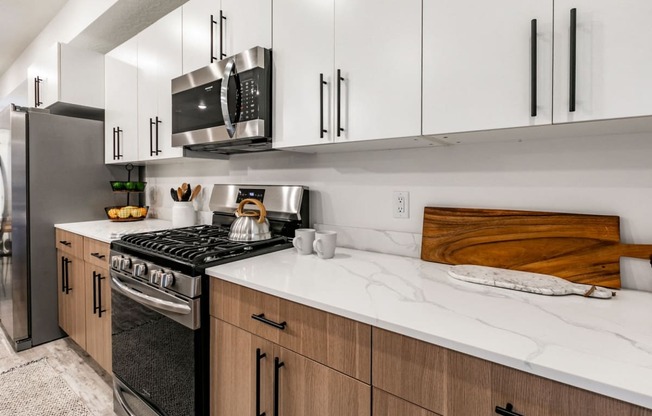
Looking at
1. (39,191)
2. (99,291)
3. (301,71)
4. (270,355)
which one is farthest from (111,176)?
(270,355)

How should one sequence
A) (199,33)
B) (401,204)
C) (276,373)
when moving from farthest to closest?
1. (199,33)
2. (401,204)
3. (276,373)

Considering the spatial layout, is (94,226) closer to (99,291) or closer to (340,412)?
(99,291)

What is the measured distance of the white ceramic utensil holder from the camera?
2271mm

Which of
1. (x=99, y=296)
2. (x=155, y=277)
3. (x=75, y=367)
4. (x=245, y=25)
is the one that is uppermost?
(x=245, y=25)

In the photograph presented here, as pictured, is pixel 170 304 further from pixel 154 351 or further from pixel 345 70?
pixel 345 70

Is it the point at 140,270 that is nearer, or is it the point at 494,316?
the point at 494,316

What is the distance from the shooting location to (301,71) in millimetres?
1414

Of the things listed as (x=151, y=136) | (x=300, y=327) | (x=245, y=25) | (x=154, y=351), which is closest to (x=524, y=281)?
(x=300, y=327)

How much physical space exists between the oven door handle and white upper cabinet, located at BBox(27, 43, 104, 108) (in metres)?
1.73

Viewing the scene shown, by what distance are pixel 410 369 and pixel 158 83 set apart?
219 cm

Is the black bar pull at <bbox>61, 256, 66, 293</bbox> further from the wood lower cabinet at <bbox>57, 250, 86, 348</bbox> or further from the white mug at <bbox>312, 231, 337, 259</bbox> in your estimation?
the white mug at <bbox>312, 231, 337, 259</bbox>

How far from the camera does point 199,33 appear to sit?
1.83m

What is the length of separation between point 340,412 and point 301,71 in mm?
→ 1251

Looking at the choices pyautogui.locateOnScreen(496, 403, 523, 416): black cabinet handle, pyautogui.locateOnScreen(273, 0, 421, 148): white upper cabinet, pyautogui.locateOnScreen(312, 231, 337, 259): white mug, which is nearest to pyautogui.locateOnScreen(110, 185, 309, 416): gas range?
pyautogui.locateOnScreen(312, 231, 337, 259): white mug
